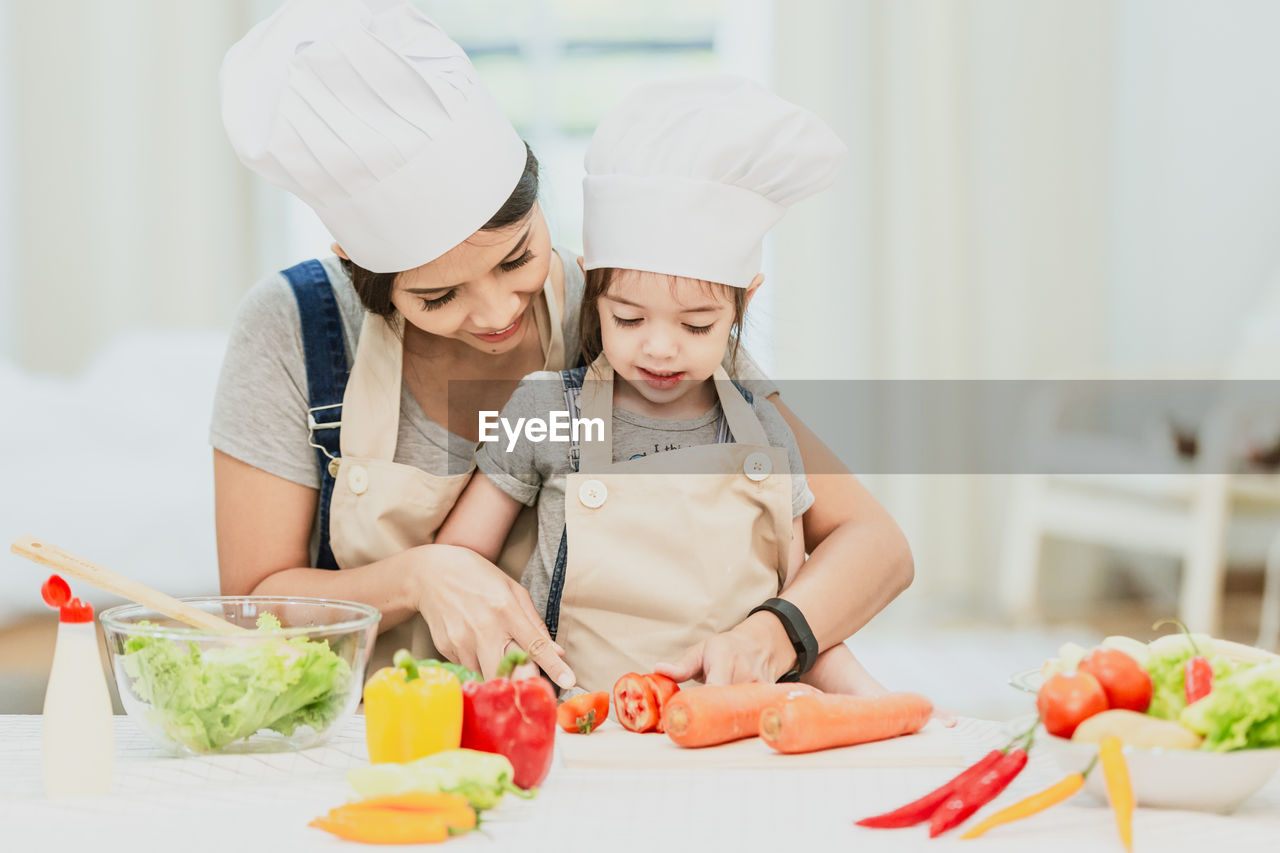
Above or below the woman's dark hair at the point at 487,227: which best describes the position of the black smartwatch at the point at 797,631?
below

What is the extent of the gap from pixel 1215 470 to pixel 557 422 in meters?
2.76

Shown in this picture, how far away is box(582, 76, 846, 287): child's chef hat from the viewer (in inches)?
59.2

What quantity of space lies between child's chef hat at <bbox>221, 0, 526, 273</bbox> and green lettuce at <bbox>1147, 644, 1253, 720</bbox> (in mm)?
870

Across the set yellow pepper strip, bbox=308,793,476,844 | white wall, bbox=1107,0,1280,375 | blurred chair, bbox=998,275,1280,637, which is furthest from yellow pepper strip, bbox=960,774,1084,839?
white wall, bbox=1107,0,1280,375

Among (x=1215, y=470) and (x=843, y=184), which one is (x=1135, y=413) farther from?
(x=843, y=184)

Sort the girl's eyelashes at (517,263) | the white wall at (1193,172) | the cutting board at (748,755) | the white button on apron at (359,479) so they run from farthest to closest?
the white wall at (1193,172)
the white button on apron at (359,479)
the girl's eyelashes at (517,263)
the cutting board at (748,755)

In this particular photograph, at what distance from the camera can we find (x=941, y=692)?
11.5 ft

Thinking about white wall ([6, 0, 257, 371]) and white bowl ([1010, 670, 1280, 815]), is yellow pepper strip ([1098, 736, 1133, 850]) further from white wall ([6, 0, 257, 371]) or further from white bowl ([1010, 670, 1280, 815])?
white wall ([6, 0, 257, 371])

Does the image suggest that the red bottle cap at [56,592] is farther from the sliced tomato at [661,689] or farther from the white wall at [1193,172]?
the white wall at [1193,172]

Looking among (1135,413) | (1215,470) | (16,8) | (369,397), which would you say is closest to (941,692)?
(1215,470)

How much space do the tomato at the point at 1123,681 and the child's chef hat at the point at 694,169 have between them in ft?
2.25

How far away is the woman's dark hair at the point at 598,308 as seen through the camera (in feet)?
5.10

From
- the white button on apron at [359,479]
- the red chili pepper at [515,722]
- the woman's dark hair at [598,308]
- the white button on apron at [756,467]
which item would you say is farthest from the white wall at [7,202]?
the red chili pepper at [515,722]

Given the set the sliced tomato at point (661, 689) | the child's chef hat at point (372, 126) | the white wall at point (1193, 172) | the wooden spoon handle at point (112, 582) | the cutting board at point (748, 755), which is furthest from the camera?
the white wall at point (1193, 172)
